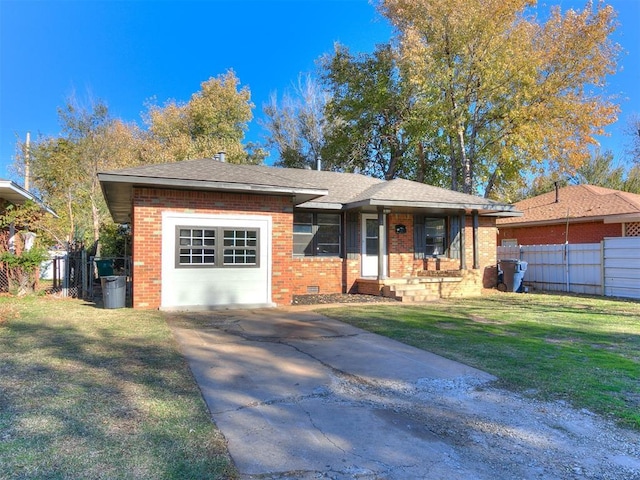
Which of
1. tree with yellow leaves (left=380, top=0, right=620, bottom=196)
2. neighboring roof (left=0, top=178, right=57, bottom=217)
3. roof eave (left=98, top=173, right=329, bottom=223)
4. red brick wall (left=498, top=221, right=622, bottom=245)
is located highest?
tree with yellow leaves (left=380, top=0, right=620, bottom=196)

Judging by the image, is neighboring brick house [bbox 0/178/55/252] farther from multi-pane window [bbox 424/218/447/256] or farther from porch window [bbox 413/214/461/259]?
multi-pane window [bbox 424/218/447/256]

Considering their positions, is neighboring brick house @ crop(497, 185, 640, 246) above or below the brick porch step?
above

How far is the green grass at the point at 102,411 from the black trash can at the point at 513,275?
1282 cm

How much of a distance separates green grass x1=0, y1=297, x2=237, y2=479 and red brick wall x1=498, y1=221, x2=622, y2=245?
57.5 feet

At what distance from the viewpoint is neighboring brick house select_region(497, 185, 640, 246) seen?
1667 centimetres

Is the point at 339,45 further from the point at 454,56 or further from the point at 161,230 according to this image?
the point at 161,230

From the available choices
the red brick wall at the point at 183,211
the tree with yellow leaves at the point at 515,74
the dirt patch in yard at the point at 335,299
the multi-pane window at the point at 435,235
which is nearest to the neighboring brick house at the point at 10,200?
the red brick wall at the point at 183,211

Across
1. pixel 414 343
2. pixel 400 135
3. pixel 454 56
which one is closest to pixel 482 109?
pixel 454 56

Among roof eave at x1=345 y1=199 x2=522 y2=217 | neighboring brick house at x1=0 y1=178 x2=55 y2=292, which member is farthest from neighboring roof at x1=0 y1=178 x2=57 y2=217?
roof eave at x1=345 y1=199 x2=522 y2=217

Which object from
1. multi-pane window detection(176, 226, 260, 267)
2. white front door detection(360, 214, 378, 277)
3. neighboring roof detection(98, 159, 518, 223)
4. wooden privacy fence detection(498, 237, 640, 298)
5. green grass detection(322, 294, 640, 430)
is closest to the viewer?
green grass detection(322, 294, 640, 430)

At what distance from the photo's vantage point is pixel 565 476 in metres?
3.01

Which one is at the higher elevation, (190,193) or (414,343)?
(190,193)

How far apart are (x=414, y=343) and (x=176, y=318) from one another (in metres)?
5.03

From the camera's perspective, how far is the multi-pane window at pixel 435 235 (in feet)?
50.4
